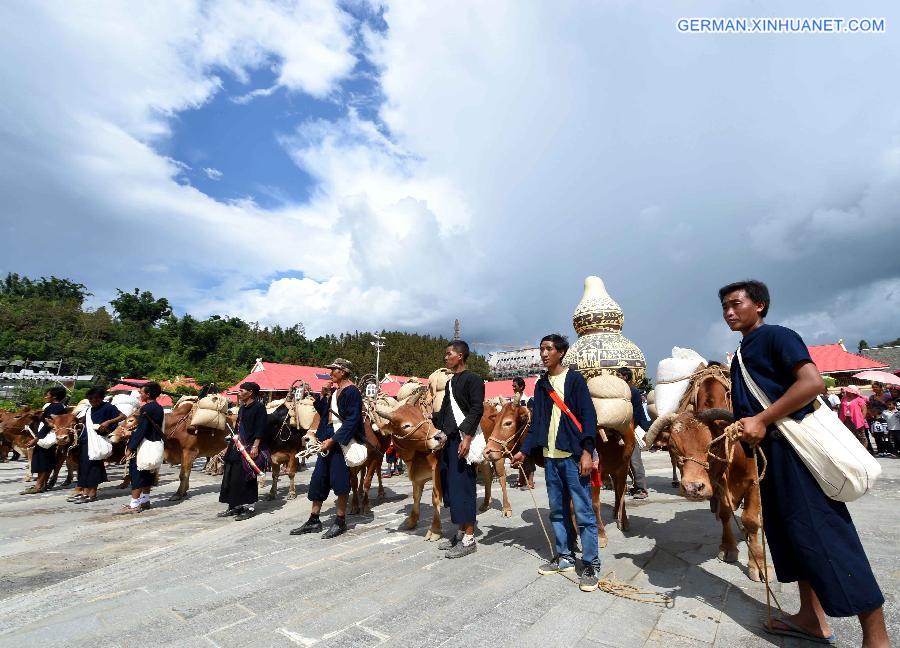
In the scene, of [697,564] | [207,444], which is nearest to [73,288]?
[207,444]

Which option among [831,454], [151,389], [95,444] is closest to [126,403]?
[95,444]

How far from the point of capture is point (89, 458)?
795cm

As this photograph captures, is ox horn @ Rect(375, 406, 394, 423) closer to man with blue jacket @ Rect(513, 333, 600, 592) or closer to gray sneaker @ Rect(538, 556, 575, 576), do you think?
man with blue jacket @ Rect(513, 333, 600, 592)

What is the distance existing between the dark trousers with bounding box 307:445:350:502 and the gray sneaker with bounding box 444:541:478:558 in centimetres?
168

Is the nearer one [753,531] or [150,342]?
[753,531]

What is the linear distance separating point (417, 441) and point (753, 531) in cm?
334

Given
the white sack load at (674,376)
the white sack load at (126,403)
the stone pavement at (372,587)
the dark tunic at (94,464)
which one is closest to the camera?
the stone pavement at (372,587)

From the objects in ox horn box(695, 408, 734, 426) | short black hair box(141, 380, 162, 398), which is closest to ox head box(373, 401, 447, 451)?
ox horn box(695, 408, 734, 426)

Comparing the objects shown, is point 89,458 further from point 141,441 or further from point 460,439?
point 460,439

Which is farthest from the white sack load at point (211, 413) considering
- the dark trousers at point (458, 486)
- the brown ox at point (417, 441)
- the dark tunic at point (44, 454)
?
the dark trousers at point (458, 486)

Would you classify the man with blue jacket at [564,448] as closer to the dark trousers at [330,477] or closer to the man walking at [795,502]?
the man walking at [795,502]

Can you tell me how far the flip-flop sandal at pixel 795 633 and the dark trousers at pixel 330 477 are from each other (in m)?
4.29

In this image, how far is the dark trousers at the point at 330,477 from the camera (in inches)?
211

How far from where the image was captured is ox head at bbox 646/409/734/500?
304 cm
